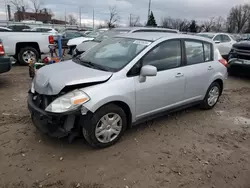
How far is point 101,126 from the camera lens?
3107mm

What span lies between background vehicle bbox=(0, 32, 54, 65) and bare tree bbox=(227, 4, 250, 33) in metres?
65.6

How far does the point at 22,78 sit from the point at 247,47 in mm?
7842

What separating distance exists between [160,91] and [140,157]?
1160 mm

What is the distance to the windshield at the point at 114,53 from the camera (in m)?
3.41

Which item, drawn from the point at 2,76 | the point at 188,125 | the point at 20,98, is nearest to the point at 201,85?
the point at 188,125

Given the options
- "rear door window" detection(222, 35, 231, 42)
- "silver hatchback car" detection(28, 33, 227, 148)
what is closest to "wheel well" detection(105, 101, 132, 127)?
"silver hatchback car" detection(28, 33, 227, 148)

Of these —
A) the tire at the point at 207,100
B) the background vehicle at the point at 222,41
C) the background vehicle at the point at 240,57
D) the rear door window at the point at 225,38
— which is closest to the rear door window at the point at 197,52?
the tire at the point at 207,100

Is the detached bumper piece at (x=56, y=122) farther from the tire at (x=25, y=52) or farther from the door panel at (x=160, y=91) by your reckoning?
the tire at (x=25, y=52)

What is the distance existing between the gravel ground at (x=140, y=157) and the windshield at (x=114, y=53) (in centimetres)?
123

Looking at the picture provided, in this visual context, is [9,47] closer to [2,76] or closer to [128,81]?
[2,76]

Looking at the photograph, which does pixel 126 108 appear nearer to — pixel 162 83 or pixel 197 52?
pixel 162 83

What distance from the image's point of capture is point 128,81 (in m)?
3.23

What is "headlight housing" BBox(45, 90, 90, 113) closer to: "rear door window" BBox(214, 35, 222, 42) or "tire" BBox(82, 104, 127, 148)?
"tire" BBox(82, 104, 127, 148)

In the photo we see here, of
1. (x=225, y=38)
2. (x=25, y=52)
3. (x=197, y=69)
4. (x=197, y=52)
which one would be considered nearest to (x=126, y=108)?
(x=197, y=69)
